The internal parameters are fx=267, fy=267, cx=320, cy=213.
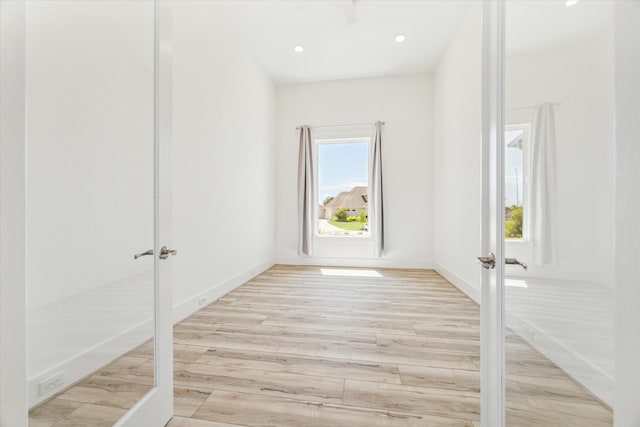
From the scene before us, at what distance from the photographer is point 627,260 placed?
0.45 meters

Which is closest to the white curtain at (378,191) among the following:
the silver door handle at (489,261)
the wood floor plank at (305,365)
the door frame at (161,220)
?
the wood floor plank at (305,365)

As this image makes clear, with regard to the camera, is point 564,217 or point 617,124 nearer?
point 617,124

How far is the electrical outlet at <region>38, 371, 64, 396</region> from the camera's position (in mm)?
796

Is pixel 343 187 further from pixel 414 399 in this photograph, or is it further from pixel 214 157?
pixel 414 399

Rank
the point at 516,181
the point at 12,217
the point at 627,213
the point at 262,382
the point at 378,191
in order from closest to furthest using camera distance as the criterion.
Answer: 1. the point at 627,213
2. the point at 12,217
3. the point at 516,181
4. the point at 262,382
5. the point at 378,191

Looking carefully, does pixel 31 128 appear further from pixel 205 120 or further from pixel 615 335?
pixel 205 120

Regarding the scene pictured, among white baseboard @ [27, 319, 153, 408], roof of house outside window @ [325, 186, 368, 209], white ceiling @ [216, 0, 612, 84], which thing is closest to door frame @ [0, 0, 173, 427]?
white baseboard @ [27, 319, 153, 408]

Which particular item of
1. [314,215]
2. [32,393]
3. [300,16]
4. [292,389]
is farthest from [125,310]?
[314,215]

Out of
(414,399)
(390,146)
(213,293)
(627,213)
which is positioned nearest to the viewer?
(627,213)

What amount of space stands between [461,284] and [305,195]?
9.12ft

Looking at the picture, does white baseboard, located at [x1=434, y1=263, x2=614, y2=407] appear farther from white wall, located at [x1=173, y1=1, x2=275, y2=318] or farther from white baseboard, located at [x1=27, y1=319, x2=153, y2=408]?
white wall, located at [x1=173, y1=1, x2=275, y2=318]

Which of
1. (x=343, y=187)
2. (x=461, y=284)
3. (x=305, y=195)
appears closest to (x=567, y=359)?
(x=461, y=284)

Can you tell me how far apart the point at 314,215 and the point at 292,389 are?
11.8 ft

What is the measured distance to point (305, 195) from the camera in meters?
4.80
